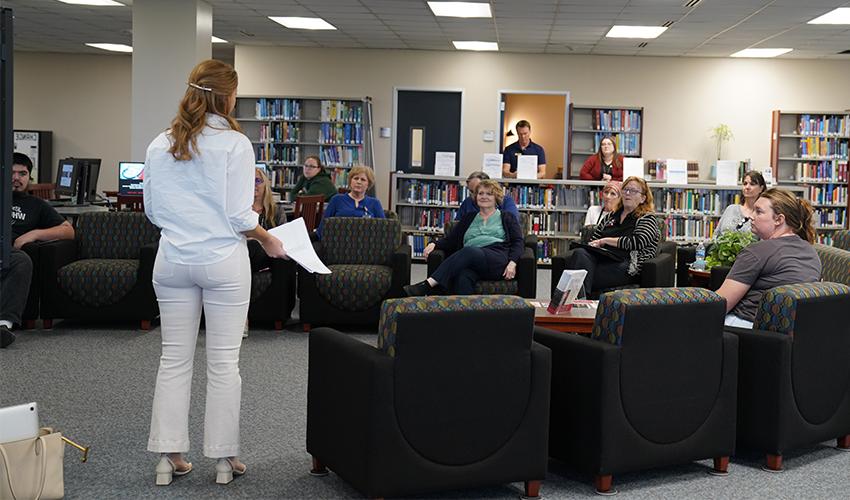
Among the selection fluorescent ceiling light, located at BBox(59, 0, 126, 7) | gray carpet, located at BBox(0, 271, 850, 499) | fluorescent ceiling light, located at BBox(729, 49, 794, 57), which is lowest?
gray carpet, located at BBox(0, 271, 850, 499)

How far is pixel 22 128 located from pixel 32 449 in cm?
1461

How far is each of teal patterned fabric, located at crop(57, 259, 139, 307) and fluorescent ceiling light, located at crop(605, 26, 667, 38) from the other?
22.6 feet

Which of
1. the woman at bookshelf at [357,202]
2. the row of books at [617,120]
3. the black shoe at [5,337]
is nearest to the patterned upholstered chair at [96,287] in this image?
the black shoe at [5,337]

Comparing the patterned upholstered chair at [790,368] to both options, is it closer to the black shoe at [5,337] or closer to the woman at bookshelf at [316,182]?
the black shoe at [5,337]

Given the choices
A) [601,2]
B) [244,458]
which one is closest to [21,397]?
[244,458]

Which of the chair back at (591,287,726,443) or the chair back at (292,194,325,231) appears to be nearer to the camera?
the chair back at (591,287,726,443)

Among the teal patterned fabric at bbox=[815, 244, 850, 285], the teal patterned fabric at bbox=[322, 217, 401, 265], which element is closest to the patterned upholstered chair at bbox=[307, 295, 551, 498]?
the teal patterned fabric at bbox=[815, 244, 850, 285]

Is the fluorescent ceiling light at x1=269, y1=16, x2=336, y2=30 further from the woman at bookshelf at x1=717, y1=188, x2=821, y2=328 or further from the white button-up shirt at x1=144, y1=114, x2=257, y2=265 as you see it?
the white button-up shirt at x1=144, y1=114, x2=257, y2=265

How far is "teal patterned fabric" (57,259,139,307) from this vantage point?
23.7 feet

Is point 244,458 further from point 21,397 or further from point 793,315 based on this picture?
point 793,315

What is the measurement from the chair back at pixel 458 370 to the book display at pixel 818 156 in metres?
11.5

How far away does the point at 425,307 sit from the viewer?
3566 mm

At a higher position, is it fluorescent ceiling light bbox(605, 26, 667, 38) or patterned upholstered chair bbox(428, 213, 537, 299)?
fluorescent ceiling light bbox(605, 26, 667, 38)

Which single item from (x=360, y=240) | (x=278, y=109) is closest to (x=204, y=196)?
(x=360, y=240)
